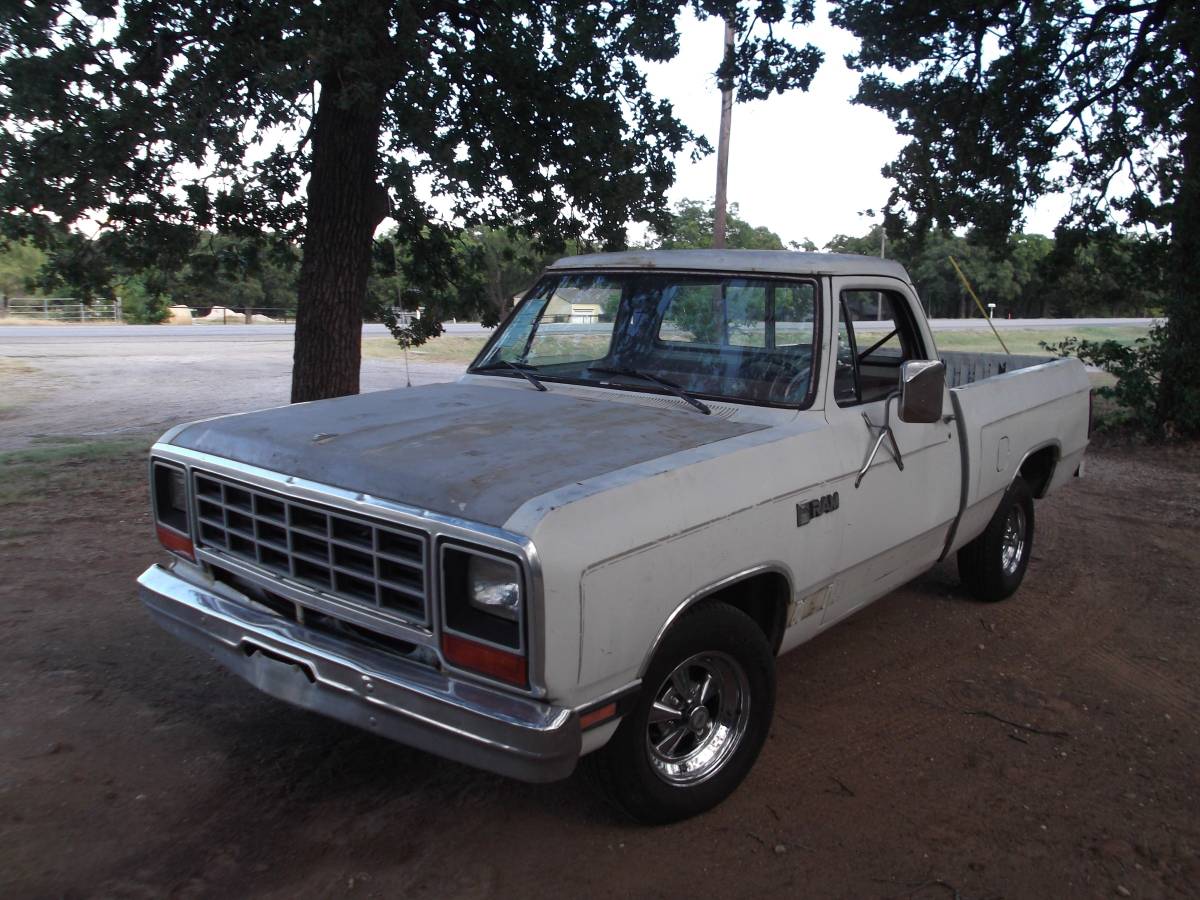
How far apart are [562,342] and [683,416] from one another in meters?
1.06

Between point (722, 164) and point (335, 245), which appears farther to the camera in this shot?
point (722, 164)

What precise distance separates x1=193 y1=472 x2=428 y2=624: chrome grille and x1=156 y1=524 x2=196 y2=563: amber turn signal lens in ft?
0.31

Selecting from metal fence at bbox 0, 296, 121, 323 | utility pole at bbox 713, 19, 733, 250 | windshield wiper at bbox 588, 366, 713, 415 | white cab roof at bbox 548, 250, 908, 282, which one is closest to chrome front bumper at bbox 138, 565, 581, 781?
windshield wiper at bbox 588, 366, 713, 415

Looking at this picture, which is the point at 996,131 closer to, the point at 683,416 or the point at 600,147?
the point at 600,147

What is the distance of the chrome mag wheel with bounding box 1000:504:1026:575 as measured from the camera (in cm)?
557

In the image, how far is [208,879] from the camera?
9.45 ft

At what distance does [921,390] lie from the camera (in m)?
3.72

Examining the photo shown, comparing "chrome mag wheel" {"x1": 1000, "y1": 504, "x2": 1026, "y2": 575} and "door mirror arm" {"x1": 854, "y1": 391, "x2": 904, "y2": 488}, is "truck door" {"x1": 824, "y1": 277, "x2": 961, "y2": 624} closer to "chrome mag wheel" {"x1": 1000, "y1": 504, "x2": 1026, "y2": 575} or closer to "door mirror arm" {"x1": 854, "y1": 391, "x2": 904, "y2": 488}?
"door mirror arm" {"x1": 854, "y1": 391, "x2": 904, "y2": 488}

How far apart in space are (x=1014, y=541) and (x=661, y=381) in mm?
2802

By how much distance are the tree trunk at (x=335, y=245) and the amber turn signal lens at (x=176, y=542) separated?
4.65 metres

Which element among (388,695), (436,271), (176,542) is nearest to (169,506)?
(176,542)

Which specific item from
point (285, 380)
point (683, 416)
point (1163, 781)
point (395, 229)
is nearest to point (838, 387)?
point (683, 416)

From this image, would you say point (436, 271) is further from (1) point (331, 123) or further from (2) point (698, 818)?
(2) point (698, 818)

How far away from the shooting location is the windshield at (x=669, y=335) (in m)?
3.98
